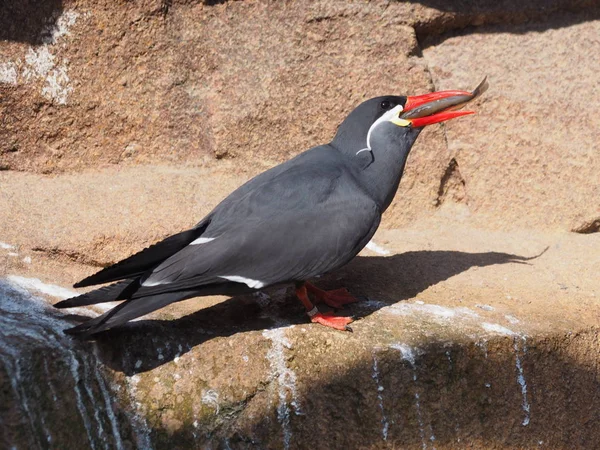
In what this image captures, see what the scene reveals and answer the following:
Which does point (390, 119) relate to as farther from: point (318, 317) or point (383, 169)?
point (318, 317)

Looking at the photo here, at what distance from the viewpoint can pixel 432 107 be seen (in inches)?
167

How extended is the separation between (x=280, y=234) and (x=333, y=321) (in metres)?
0.51

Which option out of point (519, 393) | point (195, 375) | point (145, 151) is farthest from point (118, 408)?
point (145, 151)

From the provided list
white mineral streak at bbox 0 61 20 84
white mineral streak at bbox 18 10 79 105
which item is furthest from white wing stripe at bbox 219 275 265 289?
white mineral streak at bbox 0 61 20 84

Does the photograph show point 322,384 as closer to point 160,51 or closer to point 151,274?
point 151,274

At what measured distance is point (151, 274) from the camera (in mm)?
3430

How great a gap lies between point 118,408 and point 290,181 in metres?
1.36

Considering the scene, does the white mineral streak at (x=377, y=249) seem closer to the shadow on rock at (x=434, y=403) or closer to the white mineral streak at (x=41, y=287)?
the shadow on rock at (x=434, y=403)

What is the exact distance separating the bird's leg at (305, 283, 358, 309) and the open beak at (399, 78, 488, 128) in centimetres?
100

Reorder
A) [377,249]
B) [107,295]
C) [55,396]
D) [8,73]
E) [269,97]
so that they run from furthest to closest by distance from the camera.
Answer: [269,97], [8,73], [377,249], [107,295], [55,396]

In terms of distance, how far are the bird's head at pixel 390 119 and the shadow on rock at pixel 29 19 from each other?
2.33 metres

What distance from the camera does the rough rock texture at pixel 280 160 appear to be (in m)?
3.43

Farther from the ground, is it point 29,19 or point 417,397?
point 29,19

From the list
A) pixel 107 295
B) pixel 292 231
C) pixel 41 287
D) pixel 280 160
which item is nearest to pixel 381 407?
pixel 292 231
